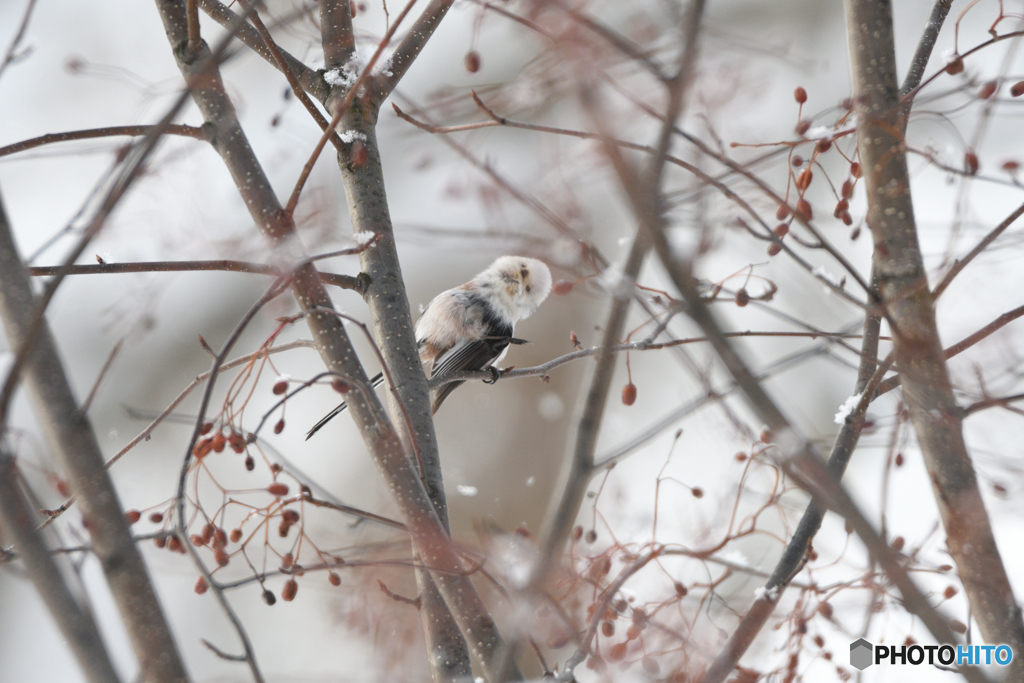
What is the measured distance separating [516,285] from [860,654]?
5.14 feet

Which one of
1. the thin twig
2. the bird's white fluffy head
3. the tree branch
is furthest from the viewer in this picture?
the bird's white fluffy head

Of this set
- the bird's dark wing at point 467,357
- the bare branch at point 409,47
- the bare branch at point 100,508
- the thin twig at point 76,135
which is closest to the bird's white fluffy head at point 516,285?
the bird's dark wing at point 467,357

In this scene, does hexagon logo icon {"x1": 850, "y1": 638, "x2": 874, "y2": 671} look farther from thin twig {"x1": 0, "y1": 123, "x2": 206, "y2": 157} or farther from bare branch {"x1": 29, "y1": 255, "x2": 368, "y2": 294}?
thin twig {"x1": 0, "y1": 123, "x2": 206, "y2": 157}

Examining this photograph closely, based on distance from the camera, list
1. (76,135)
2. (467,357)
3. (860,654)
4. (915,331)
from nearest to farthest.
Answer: (915,331)
(76,135)
(860,654)
(467,357)

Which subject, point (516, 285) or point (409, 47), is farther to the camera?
point (516, 285)

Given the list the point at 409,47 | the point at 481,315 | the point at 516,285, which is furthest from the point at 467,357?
the point at 409,47

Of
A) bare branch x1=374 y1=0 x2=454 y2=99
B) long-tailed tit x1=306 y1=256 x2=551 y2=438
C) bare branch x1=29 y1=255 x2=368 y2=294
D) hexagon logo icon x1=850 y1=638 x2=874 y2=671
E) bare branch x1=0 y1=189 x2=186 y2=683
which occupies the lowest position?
bare branch x1=0 y1=189 x2=186 y2=683

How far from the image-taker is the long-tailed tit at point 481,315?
2.39 meters

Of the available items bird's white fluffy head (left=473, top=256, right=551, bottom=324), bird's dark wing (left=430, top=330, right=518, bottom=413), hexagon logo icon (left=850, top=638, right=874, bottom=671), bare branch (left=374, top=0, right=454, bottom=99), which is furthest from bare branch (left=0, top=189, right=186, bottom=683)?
bird's white fluffy head (left=473, top=256, right=551, bottom=324)

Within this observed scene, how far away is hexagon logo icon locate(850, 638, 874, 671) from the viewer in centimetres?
138

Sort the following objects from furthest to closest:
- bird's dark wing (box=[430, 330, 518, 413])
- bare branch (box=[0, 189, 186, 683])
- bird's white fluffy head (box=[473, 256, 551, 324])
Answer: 1. bird's white fluffy head (box=[473, 256, 551, 324])
2. bird's dark wing (box=[430, 330, 518, 413])
3. bare branch (box=[0, 189, 186, 683])

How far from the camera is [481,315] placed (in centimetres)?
248

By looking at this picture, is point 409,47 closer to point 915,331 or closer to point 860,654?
point 915,331

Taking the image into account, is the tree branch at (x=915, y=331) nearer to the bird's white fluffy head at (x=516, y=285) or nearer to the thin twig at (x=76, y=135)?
the thin twig at (x=76, y=135)
